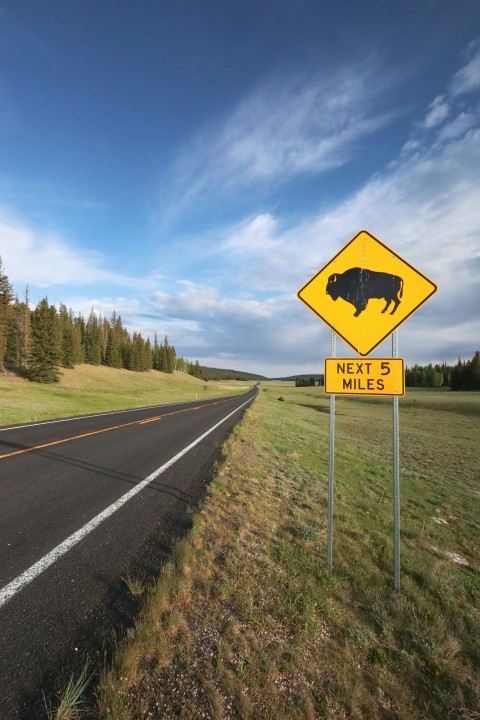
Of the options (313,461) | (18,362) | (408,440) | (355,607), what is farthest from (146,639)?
(18,362)

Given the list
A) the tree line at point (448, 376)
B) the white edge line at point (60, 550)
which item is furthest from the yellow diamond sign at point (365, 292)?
the tree line at point (448, 376)

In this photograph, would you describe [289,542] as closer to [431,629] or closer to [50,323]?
[431,629]

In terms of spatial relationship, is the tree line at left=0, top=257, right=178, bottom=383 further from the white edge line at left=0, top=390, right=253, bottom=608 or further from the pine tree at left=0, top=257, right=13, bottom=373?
the white edge line at left=0, top=390, right=253, bottom=608

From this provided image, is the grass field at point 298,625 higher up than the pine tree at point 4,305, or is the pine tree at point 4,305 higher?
the pine tree at point 4,305

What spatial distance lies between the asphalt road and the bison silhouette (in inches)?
143

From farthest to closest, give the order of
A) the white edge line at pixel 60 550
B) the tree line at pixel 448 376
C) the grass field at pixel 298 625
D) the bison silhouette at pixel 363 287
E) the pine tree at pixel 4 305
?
1. the tree line at pixel 448 376
2. the pine tree at pixel 4 305
3. the bison silhouette at pixel 363 287
4. the white edge line at pixel 60 550
5. the grass field at pixel 298 625

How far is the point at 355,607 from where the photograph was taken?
322 cm

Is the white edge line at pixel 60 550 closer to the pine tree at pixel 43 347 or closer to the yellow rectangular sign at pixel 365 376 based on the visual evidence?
the yellow rectangular sign at pixel 365 376

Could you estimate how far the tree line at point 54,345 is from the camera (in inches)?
1833

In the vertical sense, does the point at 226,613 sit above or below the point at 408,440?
above

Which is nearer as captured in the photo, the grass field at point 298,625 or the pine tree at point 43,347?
the grass field at point 298,625

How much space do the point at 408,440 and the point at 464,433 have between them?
8.35 meters

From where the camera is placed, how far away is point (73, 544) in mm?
3963

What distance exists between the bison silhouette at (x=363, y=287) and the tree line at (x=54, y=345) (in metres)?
50.6
